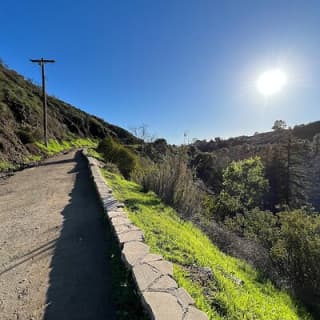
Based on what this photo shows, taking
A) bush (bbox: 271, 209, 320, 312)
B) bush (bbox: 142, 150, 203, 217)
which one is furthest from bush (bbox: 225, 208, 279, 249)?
bush (bbox: 142, 150, 203, 217)

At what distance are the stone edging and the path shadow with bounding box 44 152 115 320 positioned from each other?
283mm

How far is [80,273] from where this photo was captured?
2.91 metres

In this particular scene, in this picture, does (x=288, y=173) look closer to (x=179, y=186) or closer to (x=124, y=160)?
(x=124, y=160)

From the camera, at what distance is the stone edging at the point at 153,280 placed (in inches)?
80.4

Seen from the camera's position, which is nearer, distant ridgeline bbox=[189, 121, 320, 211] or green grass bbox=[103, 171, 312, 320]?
green grass bbox=[103, 171, 312, 320]

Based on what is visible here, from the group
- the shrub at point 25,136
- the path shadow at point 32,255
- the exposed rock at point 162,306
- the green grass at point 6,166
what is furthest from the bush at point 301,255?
the shrub at point 25,136

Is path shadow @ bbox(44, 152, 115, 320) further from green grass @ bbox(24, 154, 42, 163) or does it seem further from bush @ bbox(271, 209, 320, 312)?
green grass @ bbox(24, 154, 42, 163)

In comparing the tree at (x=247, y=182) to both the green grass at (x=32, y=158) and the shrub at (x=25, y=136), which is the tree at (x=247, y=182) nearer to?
the green grass at (x=32, y=158)

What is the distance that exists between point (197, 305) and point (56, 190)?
5.73 meters

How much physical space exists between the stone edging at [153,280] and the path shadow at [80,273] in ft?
0.93

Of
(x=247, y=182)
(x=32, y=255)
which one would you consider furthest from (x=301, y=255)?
(x=247, y=182)

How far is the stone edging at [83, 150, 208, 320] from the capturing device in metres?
2.04

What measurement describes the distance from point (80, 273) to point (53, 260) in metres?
0.47

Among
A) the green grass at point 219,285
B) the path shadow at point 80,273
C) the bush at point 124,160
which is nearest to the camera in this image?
the path shadow at point 80,273
